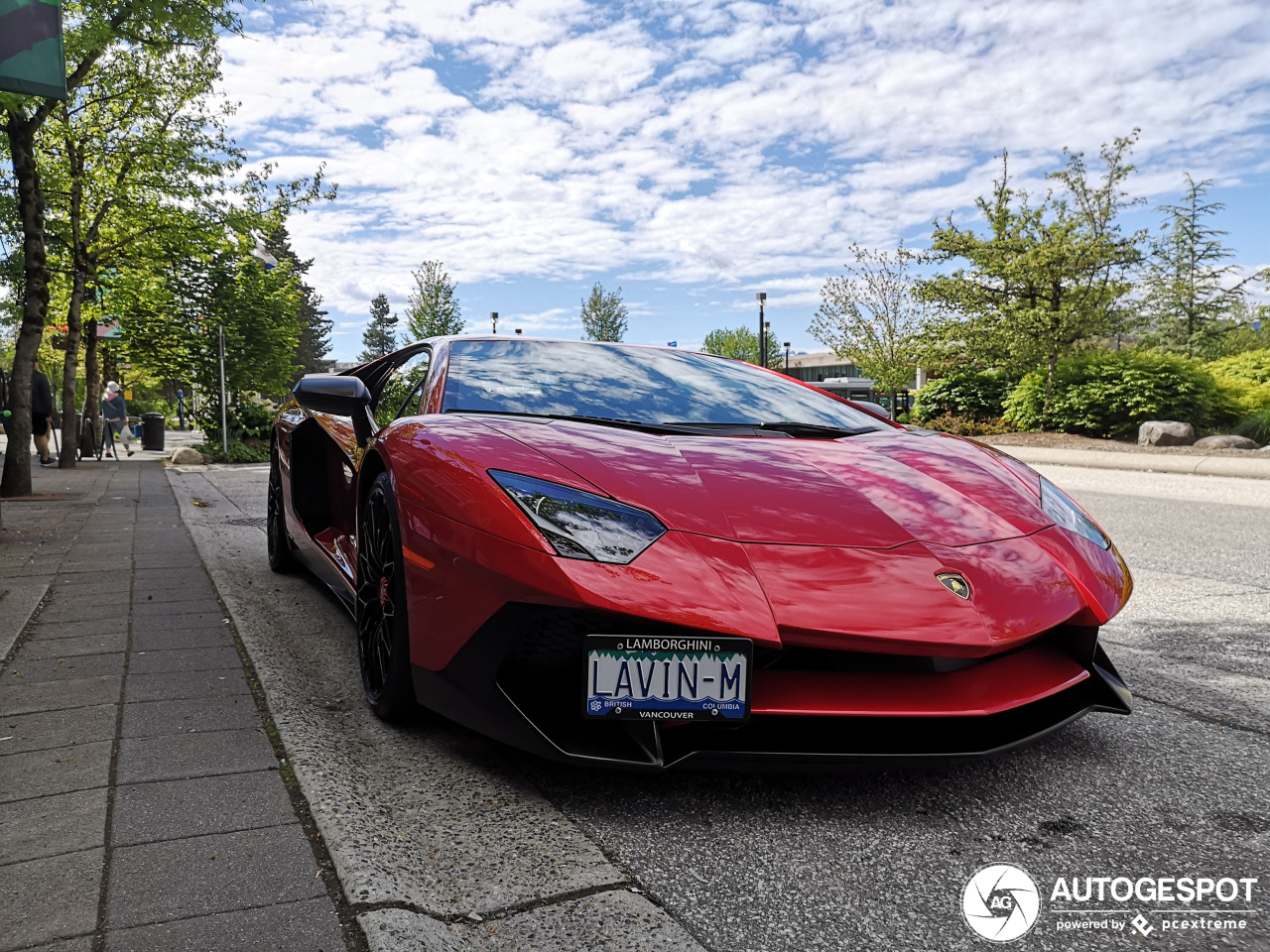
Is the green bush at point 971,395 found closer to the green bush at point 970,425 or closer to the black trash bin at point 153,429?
the green bush at point 970,425

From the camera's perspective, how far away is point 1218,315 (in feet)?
101

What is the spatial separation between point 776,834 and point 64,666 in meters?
2.50

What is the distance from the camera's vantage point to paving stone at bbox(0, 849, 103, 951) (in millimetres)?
1485

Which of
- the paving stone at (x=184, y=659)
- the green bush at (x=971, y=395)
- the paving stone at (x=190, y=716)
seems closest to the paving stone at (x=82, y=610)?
the paving stone at (x=184, y=659)

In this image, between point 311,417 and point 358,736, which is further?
point 311,417

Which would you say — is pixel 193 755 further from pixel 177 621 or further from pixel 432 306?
pixel 432 306

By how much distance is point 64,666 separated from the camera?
3.05 m

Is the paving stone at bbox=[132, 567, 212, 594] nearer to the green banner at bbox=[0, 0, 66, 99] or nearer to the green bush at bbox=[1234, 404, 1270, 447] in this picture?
the green banner at bbox=[0, 0, 66, 99]

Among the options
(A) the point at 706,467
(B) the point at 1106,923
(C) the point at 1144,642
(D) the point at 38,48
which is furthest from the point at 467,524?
(D) the point at 38,48

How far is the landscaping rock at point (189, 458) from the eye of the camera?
55.4 feet

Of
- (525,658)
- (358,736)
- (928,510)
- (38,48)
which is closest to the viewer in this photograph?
(525,658)

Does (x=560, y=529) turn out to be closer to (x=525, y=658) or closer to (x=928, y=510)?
(x=525, y=658)

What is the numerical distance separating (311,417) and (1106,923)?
11.5 ft

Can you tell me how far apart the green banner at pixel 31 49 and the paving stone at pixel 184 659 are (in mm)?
3433
